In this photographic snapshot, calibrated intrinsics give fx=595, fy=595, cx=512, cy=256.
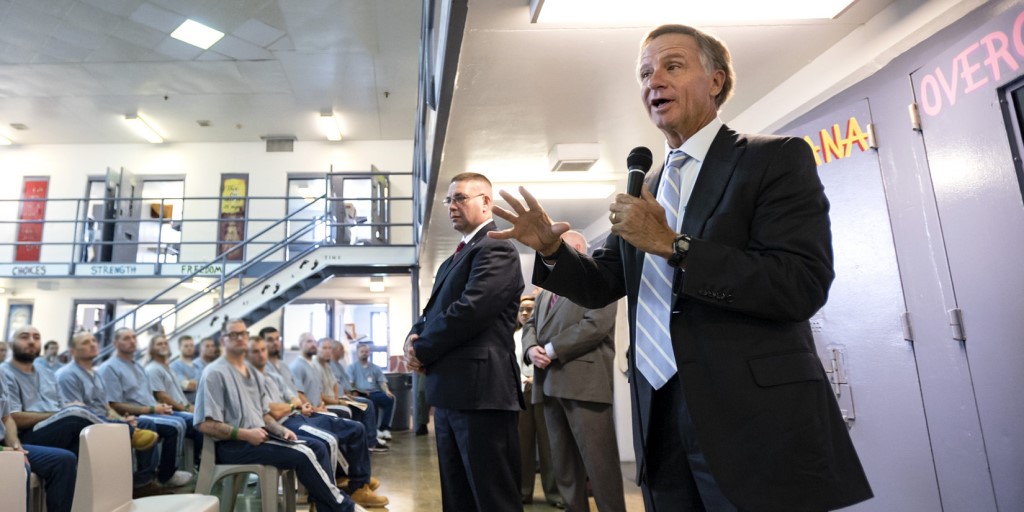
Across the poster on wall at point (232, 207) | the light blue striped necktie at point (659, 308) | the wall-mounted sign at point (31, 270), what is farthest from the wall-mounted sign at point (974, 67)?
the wall-mounted sign at point (31, 270)

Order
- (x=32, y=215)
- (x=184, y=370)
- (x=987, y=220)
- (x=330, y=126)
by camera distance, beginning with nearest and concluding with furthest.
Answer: (x=987, y=220) < (x=184, y=370) < (x=330, y=126) < (x=32, y=215)

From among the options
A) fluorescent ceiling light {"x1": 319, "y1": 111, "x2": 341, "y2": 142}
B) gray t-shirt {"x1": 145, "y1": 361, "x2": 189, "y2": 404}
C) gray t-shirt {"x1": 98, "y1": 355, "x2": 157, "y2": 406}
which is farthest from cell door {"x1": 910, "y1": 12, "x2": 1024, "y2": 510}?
fluorescent ceiling light {"x1": 319, "y1": 111, "x2": 341, "y2": 142}

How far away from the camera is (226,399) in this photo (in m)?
3.56

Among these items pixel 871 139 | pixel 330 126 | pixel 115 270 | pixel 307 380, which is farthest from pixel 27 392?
pixel 330 126

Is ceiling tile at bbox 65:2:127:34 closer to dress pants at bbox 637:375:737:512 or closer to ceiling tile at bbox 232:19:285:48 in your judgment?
ceiling tile at bbox 232:19:285:48

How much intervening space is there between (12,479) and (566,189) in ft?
14.1

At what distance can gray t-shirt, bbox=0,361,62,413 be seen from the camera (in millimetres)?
4023

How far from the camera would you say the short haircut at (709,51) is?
1288mm

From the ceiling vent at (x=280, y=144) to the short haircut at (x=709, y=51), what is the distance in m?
12.0

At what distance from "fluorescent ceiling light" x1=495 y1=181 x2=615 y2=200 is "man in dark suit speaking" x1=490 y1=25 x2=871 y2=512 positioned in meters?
4.00

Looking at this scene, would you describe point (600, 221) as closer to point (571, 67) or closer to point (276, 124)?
point (571, 67)

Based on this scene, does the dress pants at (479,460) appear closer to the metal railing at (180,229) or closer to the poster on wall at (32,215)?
the metal railing at (180,229)

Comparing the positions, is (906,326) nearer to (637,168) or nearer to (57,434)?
(637,168)

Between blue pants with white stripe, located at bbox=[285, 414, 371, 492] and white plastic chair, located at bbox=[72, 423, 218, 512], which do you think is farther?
blue pants with white stripe, located at bbox=[285, 414, 371, 492]
